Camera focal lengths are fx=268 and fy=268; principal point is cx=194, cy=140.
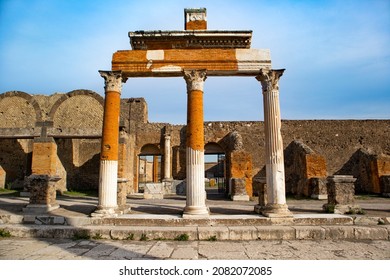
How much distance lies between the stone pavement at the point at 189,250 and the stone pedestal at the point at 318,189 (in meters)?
8.67

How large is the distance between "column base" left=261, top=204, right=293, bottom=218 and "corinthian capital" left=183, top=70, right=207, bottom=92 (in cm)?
361

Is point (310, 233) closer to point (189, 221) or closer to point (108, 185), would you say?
point (189, 221)

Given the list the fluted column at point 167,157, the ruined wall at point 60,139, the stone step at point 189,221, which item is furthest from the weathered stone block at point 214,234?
the ruined wall at point 60,139

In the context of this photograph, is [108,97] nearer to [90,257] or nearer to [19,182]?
[90,257]

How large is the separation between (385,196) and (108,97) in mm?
16006

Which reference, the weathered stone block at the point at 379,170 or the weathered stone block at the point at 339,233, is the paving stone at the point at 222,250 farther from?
the weathered stone block at the point at 379,170

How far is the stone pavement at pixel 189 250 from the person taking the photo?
4.45 metres

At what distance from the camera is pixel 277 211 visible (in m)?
6.61

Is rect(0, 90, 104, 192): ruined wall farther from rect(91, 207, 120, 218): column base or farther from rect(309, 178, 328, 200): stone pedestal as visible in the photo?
rect(309, 178, 328, 200): stone pedestal

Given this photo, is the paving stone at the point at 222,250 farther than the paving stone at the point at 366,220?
No

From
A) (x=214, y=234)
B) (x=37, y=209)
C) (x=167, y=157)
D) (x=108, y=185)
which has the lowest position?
(x=214, y=234)

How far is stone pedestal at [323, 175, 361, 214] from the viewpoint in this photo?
7664mm

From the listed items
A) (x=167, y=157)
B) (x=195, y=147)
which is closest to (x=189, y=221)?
(x=195, y=147)

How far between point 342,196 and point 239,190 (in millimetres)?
5755
